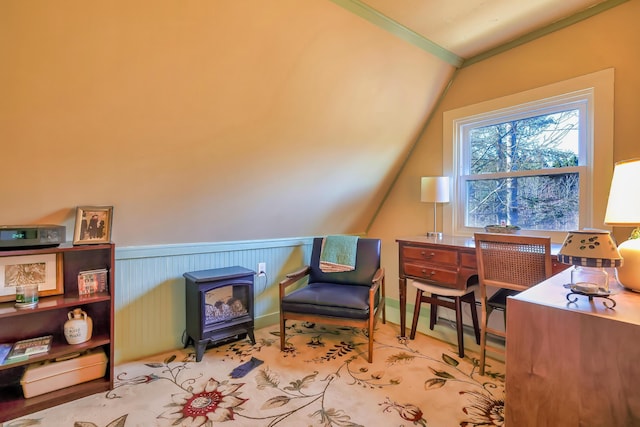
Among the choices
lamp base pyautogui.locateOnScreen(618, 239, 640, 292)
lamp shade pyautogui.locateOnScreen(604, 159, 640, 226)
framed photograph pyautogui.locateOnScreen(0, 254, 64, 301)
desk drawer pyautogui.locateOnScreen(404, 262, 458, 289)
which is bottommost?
desk drawer pyautogui.locateOnScreen(404, 262, 458, 289)

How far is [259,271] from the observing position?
9.39 ft

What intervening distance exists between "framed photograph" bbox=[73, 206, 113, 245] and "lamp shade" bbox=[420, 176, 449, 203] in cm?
243

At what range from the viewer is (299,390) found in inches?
72.6

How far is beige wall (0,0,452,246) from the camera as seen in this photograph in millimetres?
1377

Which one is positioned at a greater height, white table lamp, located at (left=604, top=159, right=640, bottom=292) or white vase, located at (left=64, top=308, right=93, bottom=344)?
white table lamp, located at (left=604, top=159, right=640, bottom=292)

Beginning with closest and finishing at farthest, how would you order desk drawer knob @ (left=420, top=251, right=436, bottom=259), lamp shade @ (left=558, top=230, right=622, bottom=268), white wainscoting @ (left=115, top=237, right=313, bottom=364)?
lamp shade @ (left=558, top=230, right=622, bottom=268) < white wainscoting @ (left=115, top=237, right=313, bottom=364) < desk drawer knob @ (left=420, top=251, right=436, bottom=259)

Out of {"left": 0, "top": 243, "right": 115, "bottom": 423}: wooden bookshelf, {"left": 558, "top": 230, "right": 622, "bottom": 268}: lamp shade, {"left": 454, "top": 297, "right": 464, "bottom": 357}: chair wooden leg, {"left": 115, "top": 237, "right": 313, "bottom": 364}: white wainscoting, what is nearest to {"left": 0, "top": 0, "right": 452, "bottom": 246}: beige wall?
{"left": 115, "top": 237, "right": 313, "bottom": 364}: white wainscoting

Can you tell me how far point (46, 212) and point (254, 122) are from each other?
1356 millimetres

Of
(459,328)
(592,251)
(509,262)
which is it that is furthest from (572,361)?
(459,328)

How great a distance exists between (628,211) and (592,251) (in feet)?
0.93

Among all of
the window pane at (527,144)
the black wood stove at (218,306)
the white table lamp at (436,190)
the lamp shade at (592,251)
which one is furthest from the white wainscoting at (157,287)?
the lamp shade at (592,251)

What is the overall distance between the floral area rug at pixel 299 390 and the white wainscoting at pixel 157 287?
0.14 meters

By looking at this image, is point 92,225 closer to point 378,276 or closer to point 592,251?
point 378,276

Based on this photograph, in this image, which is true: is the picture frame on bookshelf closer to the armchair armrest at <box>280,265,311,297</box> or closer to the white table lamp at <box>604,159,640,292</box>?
the armchair armrest at <box>280,265,311,297</box>
